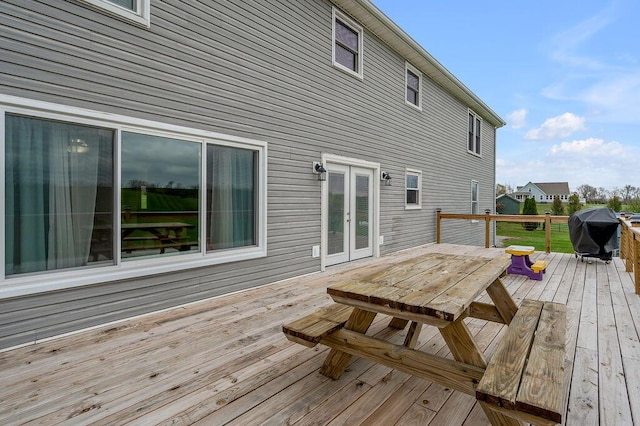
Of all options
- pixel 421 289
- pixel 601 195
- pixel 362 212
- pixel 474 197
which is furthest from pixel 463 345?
pixel 601 195

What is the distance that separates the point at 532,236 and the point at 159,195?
23940 mm

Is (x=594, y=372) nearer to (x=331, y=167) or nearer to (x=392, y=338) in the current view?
(x=392, y=338)

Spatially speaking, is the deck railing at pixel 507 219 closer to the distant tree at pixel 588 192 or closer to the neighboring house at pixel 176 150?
the neighboring house at pixel 176 150

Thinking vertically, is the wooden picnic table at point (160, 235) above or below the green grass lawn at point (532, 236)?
above

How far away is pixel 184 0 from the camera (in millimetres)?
3664

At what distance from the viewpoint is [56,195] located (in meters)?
2.84

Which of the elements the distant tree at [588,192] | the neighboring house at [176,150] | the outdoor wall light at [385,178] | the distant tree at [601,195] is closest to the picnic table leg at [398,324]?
the neighboring house at [176,150]

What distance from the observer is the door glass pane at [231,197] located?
402 cm

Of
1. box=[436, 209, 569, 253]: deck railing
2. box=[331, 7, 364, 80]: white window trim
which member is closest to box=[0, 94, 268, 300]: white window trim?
box=[331, 7, 364, 80]: white window trim

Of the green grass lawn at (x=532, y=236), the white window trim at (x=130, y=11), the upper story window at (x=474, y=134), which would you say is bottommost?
the green grass lawn at (x=532, y=236)

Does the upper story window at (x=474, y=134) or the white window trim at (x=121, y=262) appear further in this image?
the upper story window at (x=474, y=134)

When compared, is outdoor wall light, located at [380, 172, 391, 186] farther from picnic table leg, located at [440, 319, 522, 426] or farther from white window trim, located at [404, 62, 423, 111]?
picnic table leg, located at [440, 319, 522, 426]

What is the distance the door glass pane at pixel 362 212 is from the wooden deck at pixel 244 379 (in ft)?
10.9

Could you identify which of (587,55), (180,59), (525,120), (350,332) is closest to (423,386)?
(350,332)
